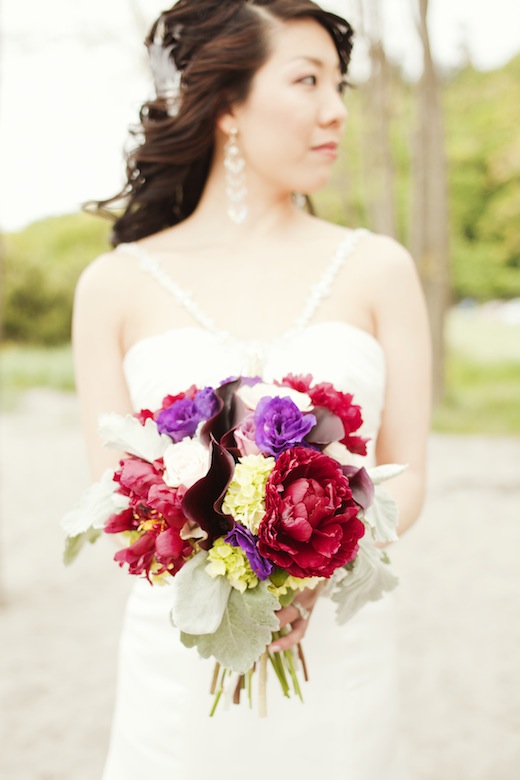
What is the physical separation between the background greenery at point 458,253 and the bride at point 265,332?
9679 millimetres

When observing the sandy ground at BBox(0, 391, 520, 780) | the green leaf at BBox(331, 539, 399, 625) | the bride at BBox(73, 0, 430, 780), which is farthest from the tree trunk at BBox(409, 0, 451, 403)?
the green leaf at BBox(331, 539, 399, 625)

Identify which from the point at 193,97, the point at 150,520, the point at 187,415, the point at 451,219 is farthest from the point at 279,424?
the point at 451,219

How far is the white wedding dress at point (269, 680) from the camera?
226cm

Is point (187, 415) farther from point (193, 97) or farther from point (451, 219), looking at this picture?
point (451, 219)

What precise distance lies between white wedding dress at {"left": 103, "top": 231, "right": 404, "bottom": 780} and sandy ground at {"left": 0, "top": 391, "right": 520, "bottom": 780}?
2.00 metres

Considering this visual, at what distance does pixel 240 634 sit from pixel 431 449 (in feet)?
31.0

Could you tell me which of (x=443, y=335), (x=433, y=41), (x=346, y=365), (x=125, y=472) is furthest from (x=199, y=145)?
(x=443, y=335)

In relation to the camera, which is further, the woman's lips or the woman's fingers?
the woman's lips

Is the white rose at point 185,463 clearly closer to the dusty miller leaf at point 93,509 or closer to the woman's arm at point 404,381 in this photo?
the dusty miller leaf at point 93,509

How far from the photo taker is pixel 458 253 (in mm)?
25625

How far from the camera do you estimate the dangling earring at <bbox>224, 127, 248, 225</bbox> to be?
8.71ft

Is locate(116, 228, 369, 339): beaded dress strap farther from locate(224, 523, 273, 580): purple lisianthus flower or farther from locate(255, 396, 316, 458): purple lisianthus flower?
locate(224, 523, 273, 580): purple lisianthus flower

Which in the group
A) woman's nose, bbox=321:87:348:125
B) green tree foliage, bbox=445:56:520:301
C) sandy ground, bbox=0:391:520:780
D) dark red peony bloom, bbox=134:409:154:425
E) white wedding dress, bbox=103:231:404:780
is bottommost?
green tree foliage, bbox=445:56:520:301

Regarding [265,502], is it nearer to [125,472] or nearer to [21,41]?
[125,472]
